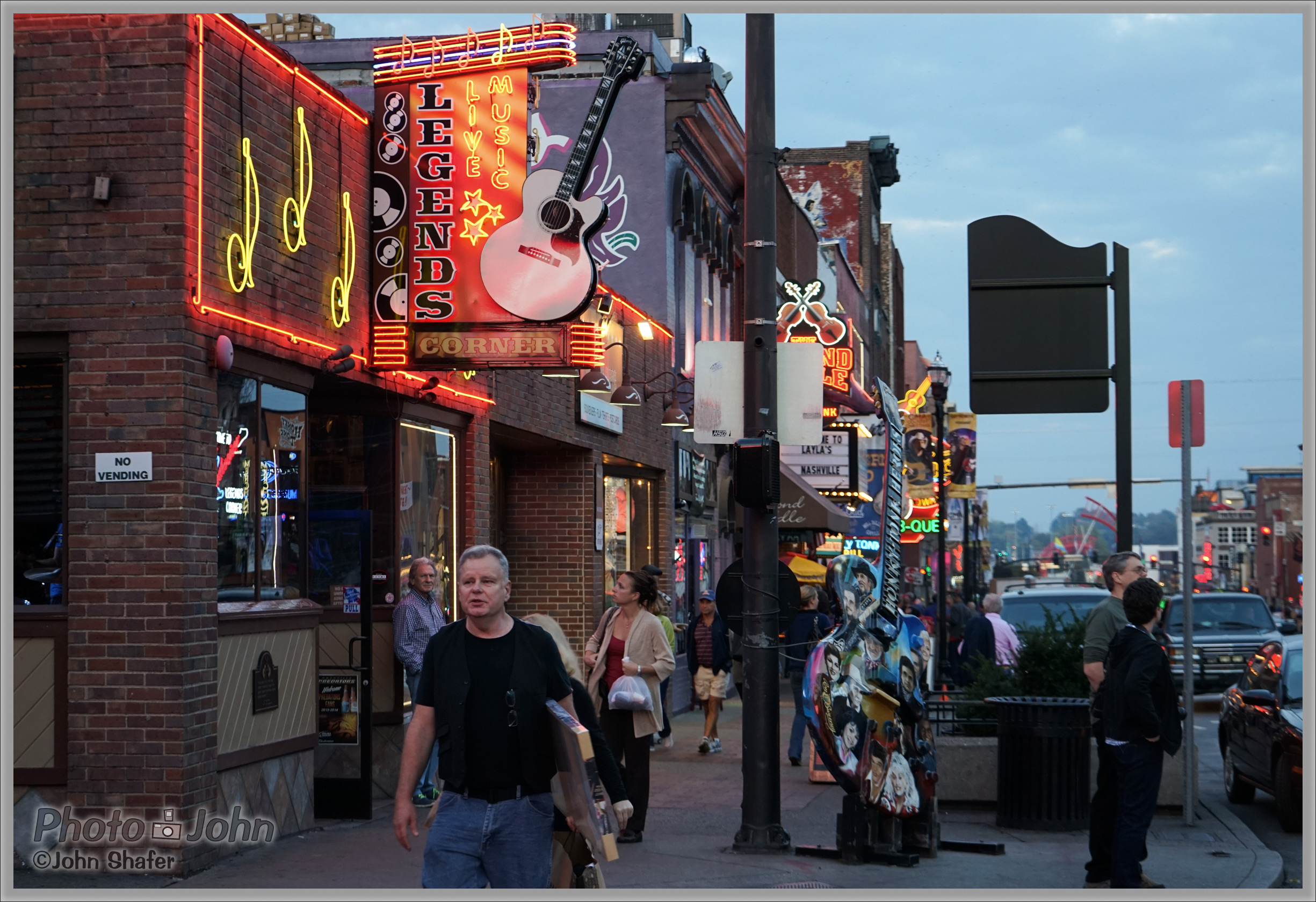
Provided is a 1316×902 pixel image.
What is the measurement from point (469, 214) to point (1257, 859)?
710 centimetres

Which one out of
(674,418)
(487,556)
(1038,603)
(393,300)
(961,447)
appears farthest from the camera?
(961,447)

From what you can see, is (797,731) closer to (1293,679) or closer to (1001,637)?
(1001,637)

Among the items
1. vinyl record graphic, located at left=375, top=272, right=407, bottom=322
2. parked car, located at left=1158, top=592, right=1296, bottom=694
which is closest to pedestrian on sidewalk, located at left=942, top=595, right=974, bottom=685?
parked car, located at left=1158, top=592, right=1296, bottom=694

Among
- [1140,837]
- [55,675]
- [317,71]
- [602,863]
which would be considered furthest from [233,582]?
[317,71]

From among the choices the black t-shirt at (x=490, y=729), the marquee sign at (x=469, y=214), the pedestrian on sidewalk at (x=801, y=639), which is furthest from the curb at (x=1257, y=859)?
the marquee sign at (x=469, y=214)

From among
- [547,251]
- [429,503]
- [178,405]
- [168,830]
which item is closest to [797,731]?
[429,503]

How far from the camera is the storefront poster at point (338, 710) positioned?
11461 millimetres

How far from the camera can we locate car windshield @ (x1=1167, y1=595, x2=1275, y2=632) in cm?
2456

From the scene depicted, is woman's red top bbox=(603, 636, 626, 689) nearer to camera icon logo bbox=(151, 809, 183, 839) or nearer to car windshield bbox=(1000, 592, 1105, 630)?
camera icon logo bbox=(151, 809, 183, 839)

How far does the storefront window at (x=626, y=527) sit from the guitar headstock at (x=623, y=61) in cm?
848

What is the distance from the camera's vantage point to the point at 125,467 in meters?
8.99

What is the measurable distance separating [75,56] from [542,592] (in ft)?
34.5

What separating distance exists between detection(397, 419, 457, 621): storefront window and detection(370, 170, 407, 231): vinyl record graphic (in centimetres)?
184

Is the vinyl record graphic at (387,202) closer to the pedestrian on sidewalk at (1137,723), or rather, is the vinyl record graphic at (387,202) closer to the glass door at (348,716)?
the glass door at (348,716)
